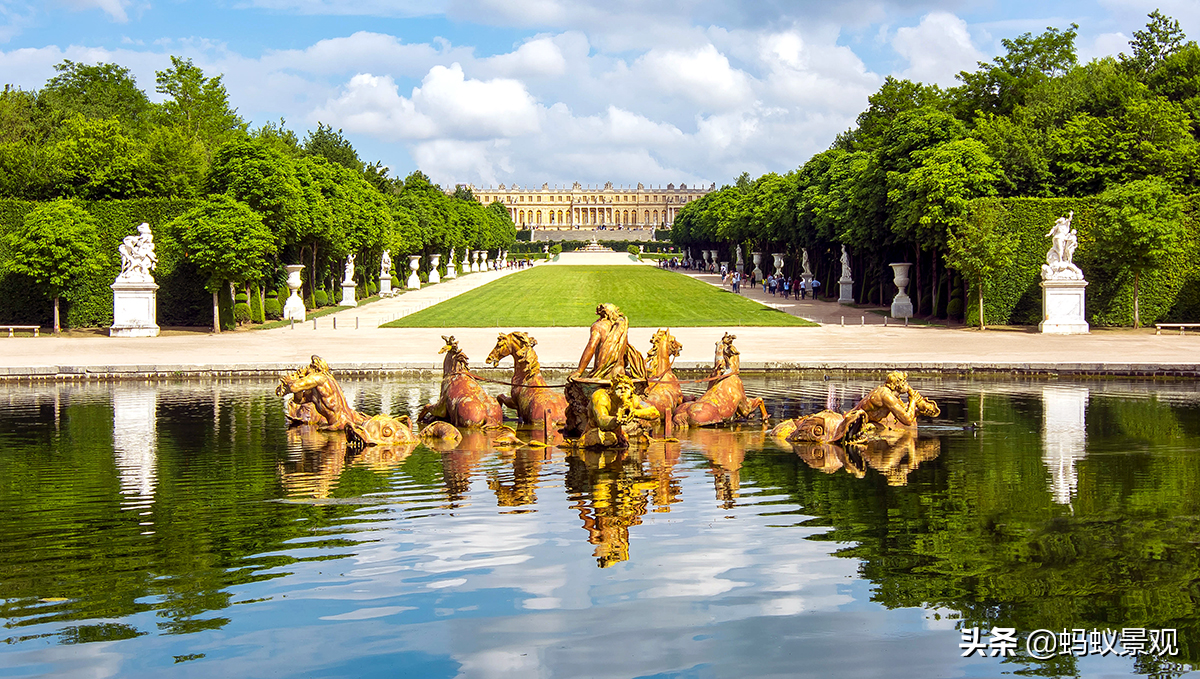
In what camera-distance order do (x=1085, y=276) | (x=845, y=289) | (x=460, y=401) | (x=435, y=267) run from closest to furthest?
1. (x=460, y=401)
2. (x=1085, y=276)
3. (x=845, y=289)
4. (x=435, y=267)

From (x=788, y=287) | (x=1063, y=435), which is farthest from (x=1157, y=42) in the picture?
(x=1063, y=435)

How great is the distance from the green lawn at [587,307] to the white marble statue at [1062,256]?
739cm

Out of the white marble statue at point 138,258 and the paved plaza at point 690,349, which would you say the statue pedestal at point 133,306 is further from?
the paved plaza at point 690,349

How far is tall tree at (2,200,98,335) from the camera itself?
3400cm

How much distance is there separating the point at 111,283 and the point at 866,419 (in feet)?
92.8

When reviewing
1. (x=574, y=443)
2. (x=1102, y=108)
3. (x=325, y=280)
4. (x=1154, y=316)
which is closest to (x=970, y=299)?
(x=1154, y=316)

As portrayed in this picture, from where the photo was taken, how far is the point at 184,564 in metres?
8.62

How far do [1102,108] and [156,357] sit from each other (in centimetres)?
3944

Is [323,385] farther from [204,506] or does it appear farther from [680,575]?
[680,575]

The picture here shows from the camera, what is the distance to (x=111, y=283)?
35656 millimetres

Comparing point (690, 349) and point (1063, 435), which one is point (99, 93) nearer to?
point (690, 349)

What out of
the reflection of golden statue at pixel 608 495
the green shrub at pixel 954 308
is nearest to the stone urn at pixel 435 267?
the green shrub at pixel 954 308

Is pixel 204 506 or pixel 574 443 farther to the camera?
pixel 574 443

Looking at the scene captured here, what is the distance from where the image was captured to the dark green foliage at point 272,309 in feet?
135
